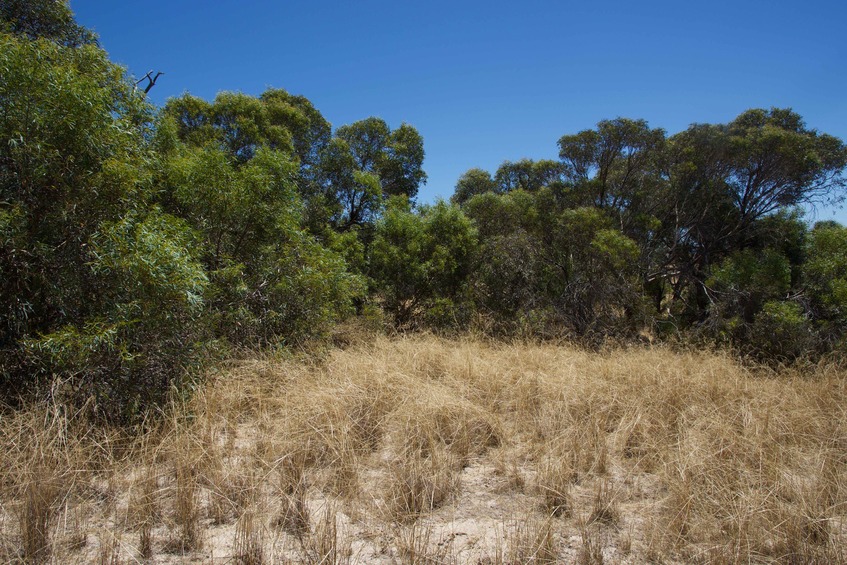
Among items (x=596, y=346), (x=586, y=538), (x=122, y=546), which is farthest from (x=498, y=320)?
(x=122, y=546)

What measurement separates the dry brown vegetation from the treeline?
857 millimetres

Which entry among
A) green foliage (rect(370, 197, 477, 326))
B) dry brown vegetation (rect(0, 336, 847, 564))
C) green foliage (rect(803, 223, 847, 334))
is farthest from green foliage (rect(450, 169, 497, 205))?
dry brown vegetation (rect(0, 336, 847, 564))

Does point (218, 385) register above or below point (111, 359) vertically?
below

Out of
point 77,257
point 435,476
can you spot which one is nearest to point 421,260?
point 77,257

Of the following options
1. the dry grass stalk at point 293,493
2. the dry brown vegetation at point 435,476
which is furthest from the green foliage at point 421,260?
the dry grass stalk at point 293,493

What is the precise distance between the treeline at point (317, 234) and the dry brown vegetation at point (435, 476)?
857mm

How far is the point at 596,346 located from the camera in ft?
28.1

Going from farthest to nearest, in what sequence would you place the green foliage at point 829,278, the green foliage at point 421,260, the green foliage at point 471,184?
the green foliage at point 471,184 < the green foliage at point 421,260 < the green foliage at point 829,278

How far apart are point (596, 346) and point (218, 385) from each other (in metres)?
6.96

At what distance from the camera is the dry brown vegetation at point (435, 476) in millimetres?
2383

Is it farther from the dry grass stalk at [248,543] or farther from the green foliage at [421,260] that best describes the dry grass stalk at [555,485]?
the green foliage at [421,260]

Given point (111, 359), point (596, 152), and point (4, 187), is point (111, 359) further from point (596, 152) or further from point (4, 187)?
point (596, 152)

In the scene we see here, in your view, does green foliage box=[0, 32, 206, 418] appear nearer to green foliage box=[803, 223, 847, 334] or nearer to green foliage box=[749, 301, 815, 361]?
green foliage box=[749, 301, 815, 361]

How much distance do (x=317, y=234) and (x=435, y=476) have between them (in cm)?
886
